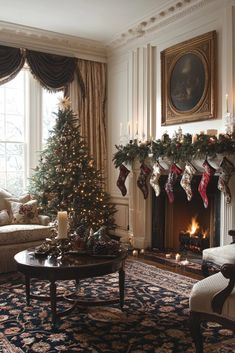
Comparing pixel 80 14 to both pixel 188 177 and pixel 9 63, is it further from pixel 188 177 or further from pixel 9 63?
pixel 188 177

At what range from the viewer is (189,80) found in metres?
5.04

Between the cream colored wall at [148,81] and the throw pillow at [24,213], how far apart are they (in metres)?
1.54

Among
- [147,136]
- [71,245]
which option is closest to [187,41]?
[147,136]

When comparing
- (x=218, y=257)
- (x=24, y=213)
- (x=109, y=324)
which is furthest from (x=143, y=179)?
(x=109, y=324)

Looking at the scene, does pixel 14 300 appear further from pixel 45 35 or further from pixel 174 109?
pixel 45 35

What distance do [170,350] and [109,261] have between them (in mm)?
779

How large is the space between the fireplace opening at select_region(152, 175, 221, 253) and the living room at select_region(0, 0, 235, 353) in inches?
0.7

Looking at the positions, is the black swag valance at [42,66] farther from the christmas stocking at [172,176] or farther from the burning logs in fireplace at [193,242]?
the burning logs in fireplace at [193,242]

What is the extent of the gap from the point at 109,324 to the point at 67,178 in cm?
290

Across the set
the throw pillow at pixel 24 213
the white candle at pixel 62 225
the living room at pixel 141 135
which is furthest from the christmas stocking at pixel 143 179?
the white candle at pixel 62 225

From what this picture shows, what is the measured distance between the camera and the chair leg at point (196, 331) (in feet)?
7.50

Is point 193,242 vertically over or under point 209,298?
under

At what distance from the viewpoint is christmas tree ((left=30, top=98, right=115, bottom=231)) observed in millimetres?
5484

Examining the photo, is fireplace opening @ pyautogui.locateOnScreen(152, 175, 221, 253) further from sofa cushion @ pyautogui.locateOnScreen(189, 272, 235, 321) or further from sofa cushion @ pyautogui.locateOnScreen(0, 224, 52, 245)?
sofa cushion @ pyautogui.locateOnScreen(189, 272, 235, 321)
